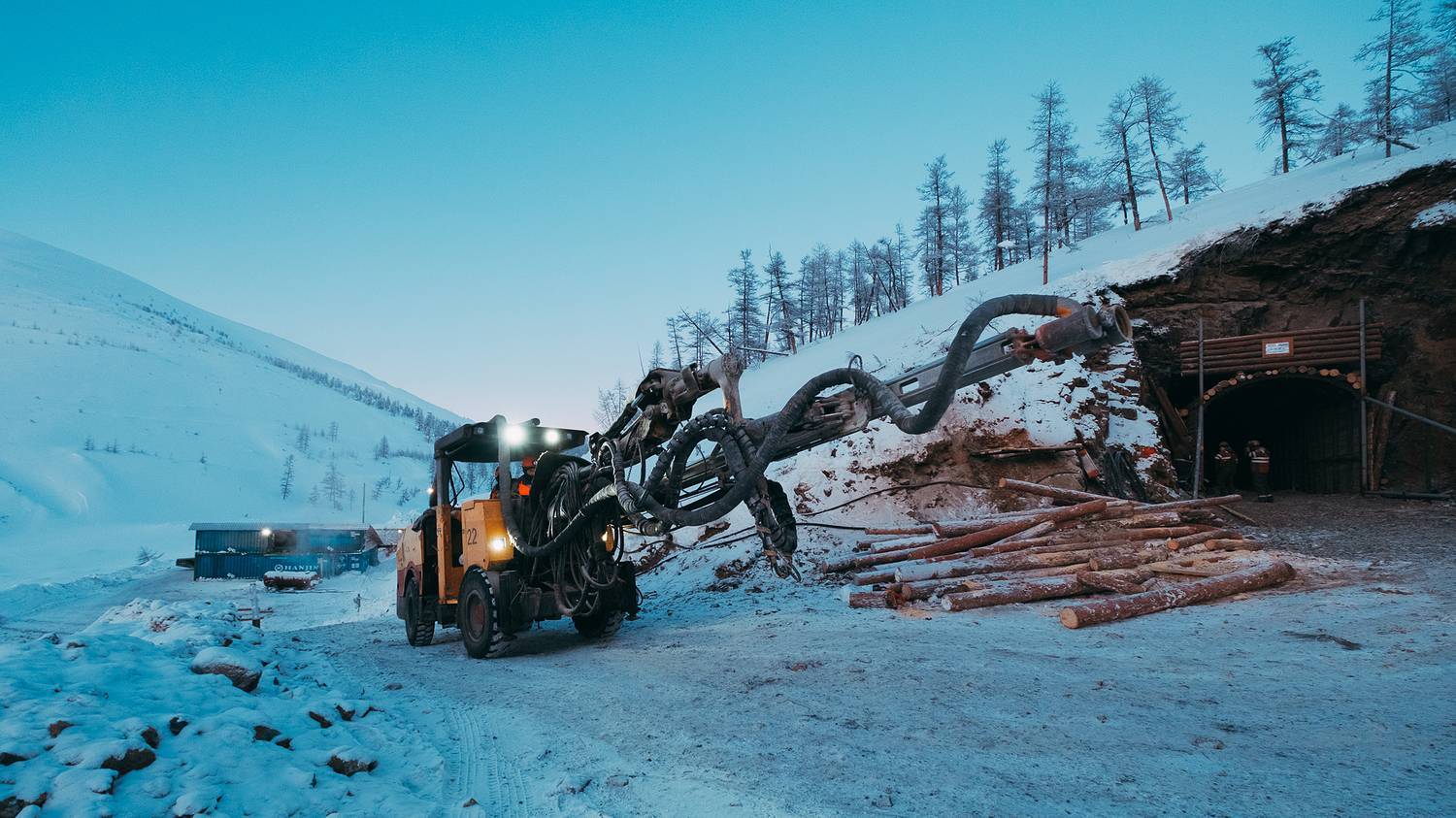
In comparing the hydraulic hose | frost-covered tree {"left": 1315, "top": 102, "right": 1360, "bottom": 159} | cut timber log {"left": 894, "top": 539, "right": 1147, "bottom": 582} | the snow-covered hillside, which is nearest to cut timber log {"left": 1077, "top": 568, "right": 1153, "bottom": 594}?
cut timber log {"left": 894, "top": 539, "right": 1147, "bottom": 582}

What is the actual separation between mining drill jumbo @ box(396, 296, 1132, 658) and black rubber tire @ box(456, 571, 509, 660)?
0.06 feet

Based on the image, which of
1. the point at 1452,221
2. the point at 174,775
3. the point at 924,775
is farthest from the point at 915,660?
the point at 1452,221

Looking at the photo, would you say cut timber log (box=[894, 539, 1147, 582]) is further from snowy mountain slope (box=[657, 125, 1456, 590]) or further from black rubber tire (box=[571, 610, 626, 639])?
black rubber tire (box=[571, 610, 626, 639])

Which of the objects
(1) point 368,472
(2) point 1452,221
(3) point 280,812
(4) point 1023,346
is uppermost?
(2) point 1452,221

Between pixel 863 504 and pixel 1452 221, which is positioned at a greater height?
pixel 1452 221

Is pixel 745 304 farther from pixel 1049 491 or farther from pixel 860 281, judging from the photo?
pixel 1049 491

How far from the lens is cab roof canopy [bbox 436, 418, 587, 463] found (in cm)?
982

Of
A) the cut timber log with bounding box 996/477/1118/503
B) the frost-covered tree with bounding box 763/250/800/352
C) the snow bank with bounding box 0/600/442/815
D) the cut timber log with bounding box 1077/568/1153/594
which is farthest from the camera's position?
the frost-covered tree with bounding box 763/250/800/352

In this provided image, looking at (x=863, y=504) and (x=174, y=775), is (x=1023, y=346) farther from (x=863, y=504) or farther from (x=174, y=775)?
(x=863, y=504)

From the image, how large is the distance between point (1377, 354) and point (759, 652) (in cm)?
1741

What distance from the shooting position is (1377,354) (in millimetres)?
15305

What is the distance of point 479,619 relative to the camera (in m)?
8.91

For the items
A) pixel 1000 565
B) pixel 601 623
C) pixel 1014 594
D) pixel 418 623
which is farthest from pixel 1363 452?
pixel 418 623

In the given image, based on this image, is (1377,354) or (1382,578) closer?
(1382,578)
